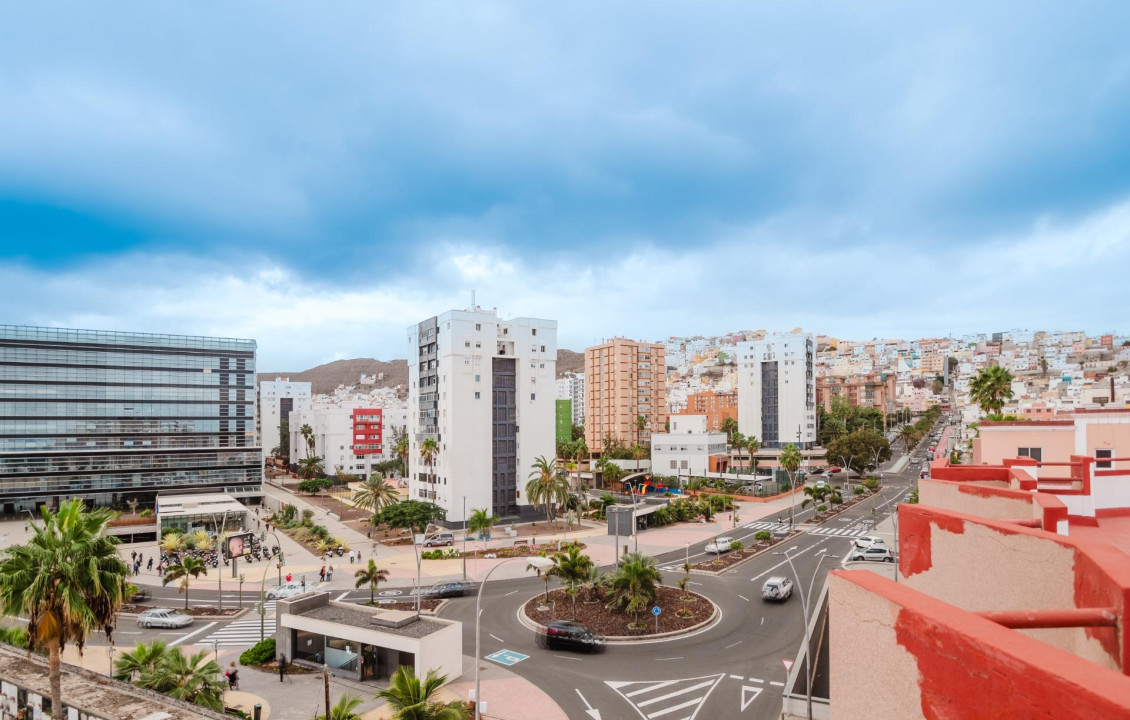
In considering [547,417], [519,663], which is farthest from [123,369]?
[519,663]

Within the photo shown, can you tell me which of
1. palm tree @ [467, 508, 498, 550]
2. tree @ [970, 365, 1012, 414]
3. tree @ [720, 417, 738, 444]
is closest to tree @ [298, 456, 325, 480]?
palm tree @ [467, 508, 498, 550]

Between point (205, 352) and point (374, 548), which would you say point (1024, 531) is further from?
point (205, 352)

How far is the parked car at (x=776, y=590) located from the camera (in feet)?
128

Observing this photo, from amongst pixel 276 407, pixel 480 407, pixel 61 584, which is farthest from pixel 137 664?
pixel 276 407

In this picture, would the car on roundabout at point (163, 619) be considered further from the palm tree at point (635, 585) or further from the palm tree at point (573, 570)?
the palm tree at point (635, 585)

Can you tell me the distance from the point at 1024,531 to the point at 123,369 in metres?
102

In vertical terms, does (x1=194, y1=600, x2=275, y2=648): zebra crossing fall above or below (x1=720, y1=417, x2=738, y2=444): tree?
below

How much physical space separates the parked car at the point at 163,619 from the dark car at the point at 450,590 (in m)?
14.1

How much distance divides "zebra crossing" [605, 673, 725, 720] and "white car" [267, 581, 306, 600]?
26.1 m

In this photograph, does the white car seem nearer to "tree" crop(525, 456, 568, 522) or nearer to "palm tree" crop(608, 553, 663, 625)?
"palm tree" crop(608, 553, 663, 625)

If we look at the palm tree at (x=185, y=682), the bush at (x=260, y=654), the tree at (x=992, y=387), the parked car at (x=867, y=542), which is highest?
the tree at (x=992, y=387)

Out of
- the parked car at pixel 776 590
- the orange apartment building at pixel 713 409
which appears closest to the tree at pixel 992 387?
the parked car at pixel 776 590

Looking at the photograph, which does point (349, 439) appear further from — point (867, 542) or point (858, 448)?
point (867, 542)

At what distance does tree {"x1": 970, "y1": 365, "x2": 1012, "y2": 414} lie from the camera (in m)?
53.7
